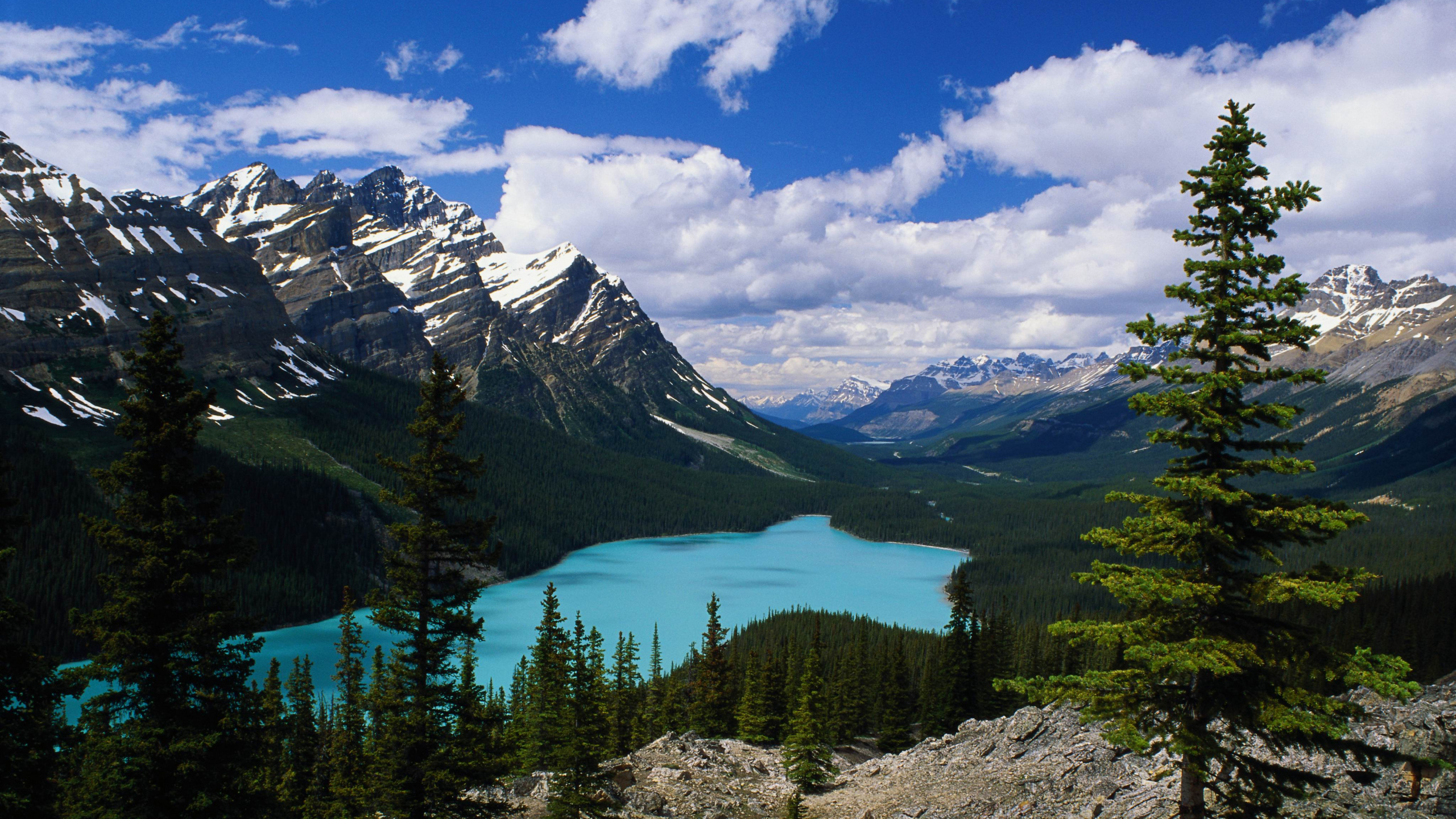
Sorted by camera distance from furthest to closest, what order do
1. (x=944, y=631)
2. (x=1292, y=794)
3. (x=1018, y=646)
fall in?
(x=944, y=631) → (x=1018, y=646) → (x=1292, y=794)

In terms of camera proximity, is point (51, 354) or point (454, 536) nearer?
point (454, 536)

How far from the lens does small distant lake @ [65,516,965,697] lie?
10656 cm

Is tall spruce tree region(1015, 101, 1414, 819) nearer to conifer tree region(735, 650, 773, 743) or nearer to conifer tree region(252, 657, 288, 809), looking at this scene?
conifer tree region(252, 657, 288, 809)

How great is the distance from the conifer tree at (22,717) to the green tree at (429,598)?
6.43 metres

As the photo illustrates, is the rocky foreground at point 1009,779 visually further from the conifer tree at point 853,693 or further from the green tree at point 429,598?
the conifer tree at point 853,693

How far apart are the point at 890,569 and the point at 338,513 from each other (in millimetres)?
117251

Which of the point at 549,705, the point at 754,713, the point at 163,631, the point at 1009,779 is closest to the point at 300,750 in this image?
the point at 549,705

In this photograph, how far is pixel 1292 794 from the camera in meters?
11.8

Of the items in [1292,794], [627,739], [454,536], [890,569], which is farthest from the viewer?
[890,569]

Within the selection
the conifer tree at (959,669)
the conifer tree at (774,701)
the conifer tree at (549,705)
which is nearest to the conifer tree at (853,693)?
the conifer tree at (774,701)

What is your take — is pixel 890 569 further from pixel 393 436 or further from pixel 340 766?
pixel 340 766

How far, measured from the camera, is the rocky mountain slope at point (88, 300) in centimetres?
14362

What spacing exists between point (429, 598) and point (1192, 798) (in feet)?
54.5

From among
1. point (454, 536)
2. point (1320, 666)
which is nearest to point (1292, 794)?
point (1320, 666)
